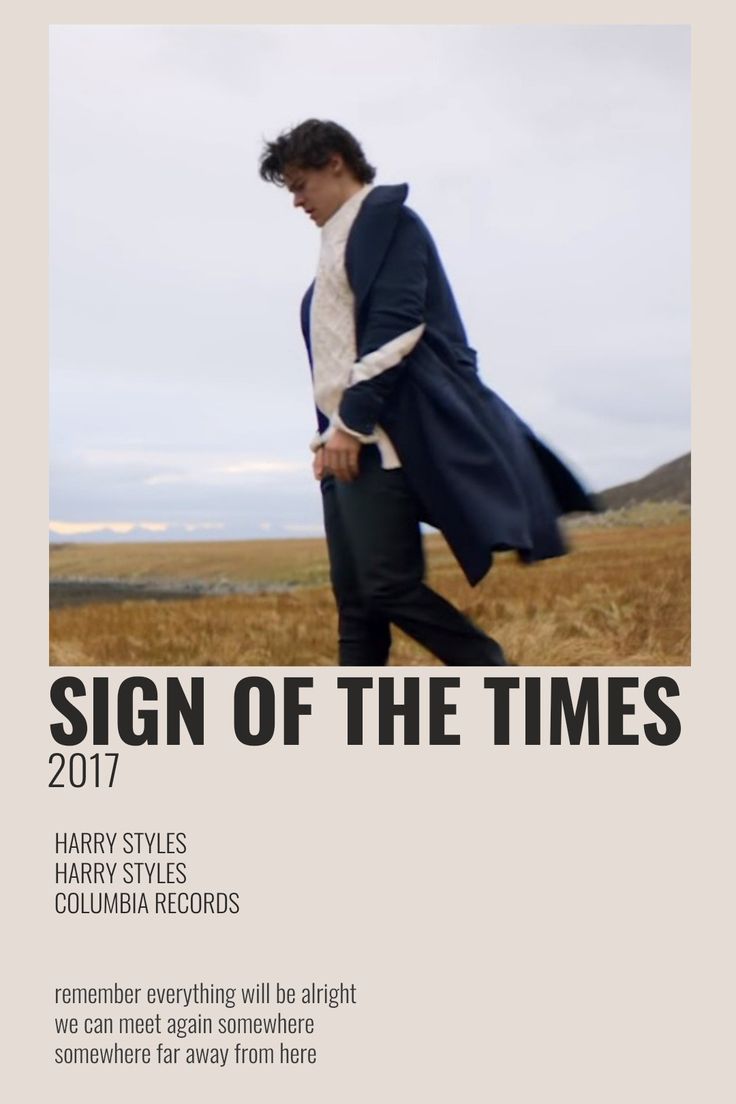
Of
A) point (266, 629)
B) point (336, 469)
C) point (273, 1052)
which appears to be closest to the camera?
point (273, 1052)

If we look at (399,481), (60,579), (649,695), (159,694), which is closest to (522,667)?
(649,695)

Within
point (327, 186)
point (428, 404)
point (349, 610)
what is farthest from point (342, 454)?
point (327, 186)

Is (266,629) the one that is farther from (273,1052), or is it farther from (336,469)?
(273,1052)

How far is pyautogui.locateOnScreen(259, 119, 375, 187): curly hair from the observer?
14.4ft

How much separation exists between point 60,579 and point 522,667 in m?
1.38

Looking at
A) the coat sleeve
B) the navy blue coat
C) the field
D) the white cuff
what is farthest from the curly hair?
the field

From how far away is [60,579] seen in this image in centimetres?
495

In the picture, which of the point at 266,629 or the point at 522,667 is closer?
the point at 522,667

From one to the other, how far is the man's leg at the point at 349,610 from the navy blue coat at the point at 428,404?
0.77 feet

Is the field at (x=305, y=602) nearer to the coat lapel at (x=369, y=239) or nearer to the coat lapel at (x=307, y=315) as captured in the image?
the coat lapel at (x=307, y=315)

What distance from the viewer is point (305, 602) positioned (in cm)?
494

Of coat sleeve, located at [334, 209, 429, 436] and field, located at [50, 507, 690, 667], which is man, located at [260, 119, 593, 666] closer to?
coat sleeve, located at [334, 209, 429, 436]

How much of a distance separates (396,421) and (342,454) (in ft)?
0.52

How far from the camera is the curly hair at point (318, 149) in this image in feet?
14.4
